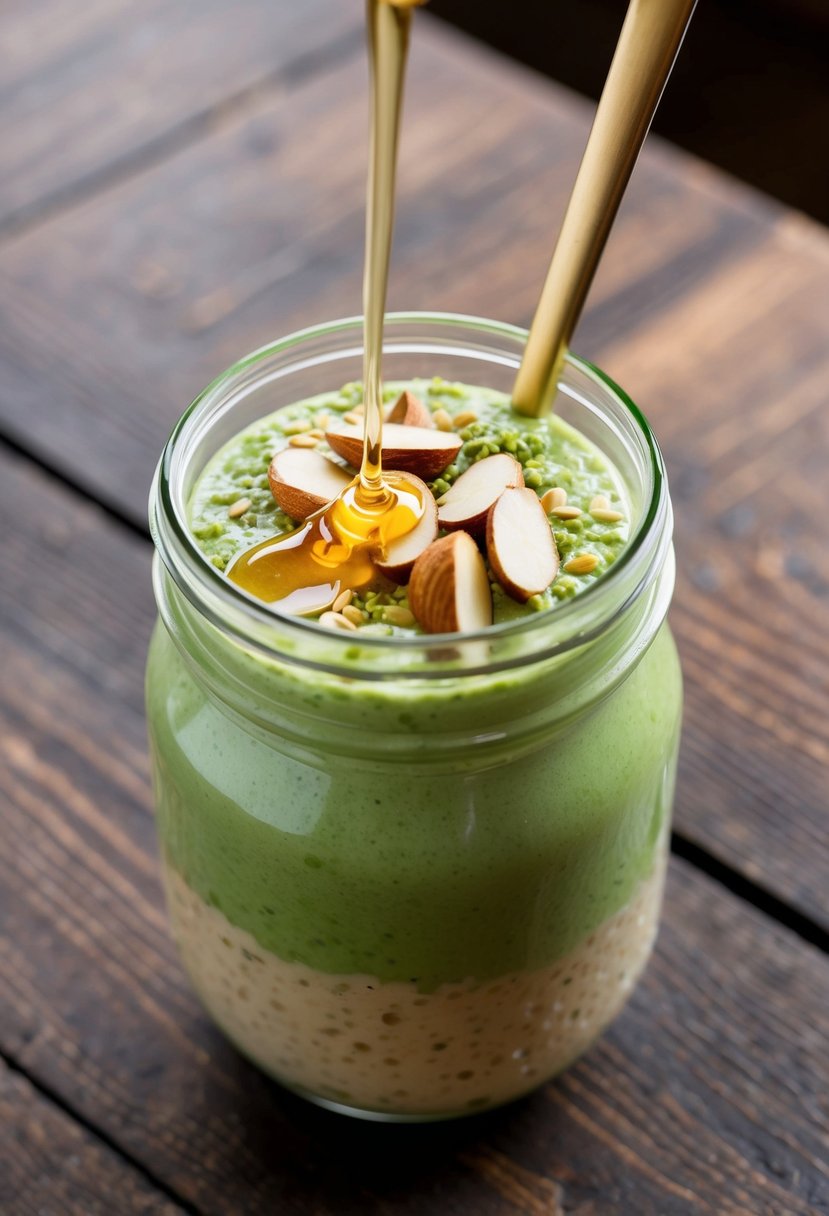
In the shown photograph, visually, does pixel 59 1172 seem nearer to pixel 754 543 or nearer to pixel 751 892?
pixel 751 892

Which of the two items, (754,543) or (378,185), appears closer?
(378,185)

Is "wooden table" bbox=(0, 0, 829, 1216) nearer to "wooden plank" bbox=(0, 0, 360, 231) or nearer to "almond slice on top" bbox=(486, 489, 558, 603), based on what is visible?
"wooden plank" bbox=(0, 0, 360, 231)

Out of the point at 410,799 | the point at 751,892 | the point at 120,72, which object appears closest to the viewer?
the point at 410,799

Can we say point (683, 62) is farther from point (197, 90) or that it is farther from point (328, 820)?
point (328, 820)

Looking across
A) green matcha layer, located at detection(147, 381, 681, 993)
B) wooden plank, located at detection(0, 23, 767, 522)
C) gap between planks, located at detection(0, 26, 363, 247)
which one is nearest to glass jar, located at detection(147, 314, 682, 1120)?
green matcha layer, located at detection(147, 381, 681, 993)

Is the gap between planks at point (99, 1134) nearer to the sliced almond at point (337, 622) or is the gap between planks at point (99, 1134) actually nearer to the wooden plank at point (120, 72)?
the sliced almond at point (337, 622)

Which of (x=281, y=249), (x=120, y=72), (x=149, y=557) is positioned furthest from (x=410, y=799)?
(x=120, y=72)
